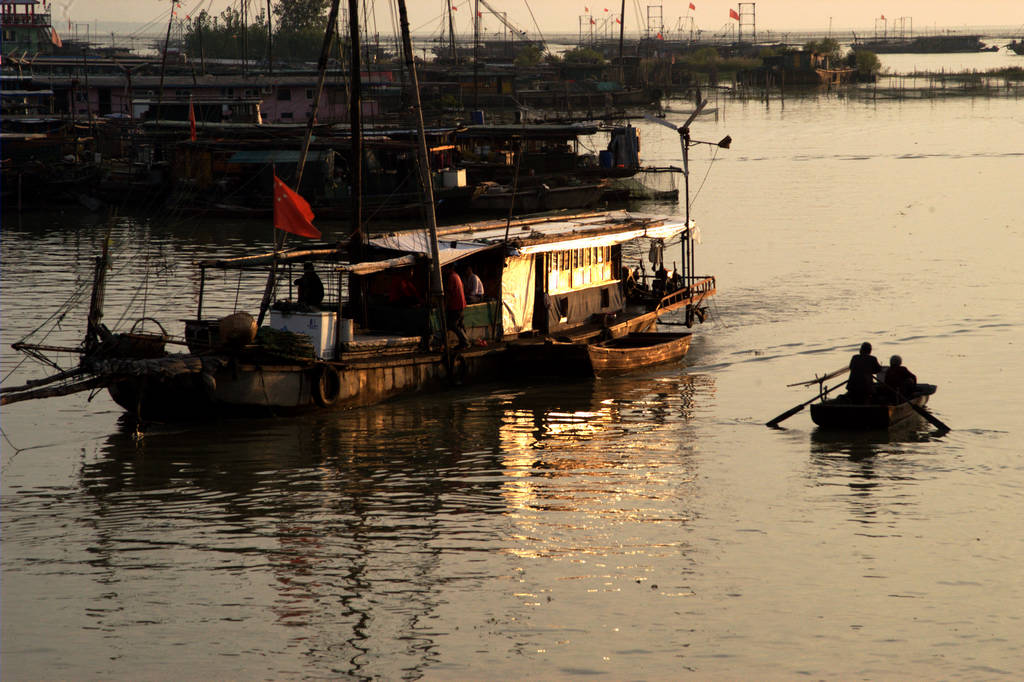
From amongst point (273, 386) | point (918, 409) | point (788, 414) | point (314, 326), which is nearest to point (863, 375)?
point (918, 409)

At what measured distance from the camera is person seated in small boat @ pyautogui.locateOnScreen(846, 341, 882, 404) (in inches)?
796

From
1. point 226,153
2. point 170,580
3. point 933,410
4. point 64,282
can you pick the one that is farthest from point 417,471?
point 226,153

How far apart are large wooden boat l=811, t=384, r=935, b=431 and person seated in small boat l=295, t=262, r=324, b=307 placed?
28.2 ft

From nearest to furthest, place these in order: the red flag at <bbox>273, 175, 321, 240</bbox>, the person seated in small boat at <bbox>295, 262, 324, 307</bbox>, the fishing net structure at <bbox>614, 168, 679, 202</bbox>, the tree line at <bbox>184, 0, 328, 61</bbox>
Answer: the red flag at <bbox>273, 175, 321, 240</bbox> < the person seated in small boat at <bbox>295, 262, 324, 307</bbox> < the fishing net structure at <bbox>614, 168, 679, 202</bbox> < the tree line at <bbox>184, 0, 328, 61</bbox>

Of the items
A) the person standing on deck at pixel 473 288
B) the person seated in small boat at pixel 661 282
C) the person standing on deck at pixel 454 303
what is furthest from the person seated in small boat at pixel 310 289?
the person seated in small boat at pixel 661 282

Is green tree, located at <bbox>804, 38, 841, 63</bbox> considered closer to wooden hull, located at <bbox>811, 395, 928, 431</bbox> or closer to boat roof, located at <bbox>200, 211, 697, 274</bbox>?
boat roof, located at <bbox>200, 211, 697, 274</bbox>

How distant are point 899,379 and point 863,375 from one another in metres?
0.88

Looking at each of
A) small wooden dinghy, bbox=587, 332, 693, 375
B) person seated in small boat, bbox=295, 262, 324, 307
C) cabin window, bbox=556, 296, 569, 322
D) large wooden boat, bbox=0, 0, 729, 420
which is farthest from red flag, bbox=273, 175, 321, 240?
cabin window, bbox=556, 296, 569, 322

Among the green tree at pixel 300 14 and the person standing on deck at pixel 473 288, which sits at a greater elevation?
the green tree at pixel 300 14

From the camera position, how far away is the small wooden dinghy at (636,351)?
24.5 metres

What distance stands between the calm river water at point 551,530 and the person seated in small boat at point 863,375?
2.37 feet

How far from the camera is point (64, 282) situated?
3597 cm

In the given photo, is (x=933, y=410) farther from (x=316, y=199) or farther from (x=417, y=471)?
(x=316, y=199)

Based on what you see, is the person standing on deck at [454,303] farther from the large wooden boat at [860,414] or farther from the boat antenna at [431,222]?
the large wooden boat at [860,414]
